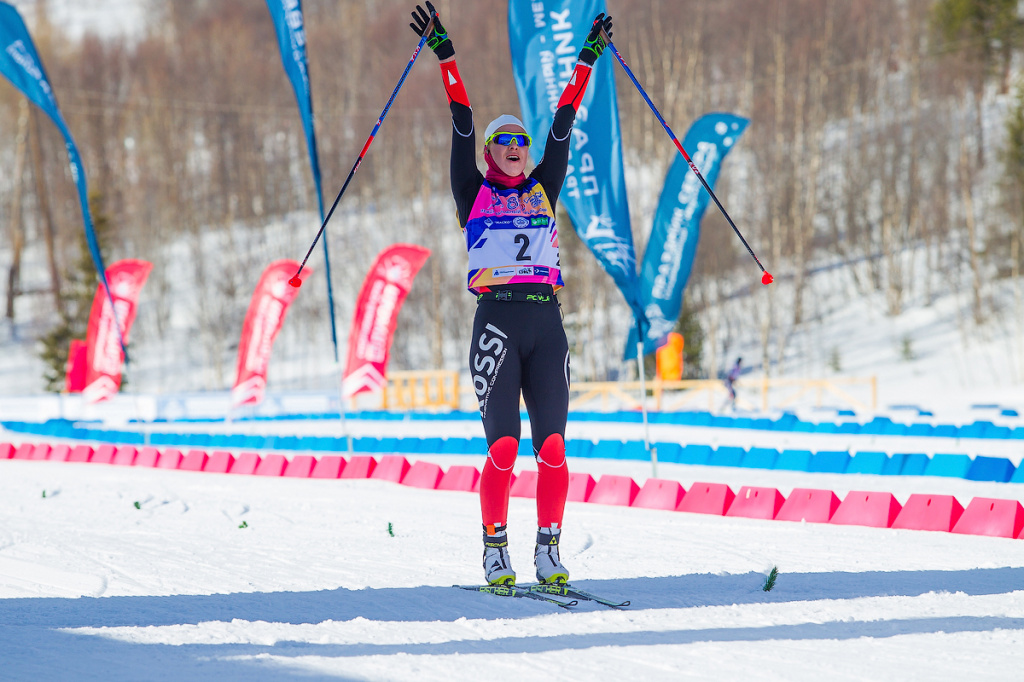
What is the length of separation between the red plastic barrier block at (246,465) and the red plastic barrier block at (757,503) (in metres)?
6.59

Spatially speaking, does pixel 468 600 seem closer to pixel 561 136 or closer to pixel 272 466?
pixel 561 136

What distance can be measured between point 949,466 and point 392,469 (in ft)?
17.8

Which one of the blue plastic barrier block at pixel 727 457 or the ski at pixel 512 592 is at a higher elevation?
the ski at pixel 512 592

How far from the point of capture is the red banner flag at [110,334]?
18734mm

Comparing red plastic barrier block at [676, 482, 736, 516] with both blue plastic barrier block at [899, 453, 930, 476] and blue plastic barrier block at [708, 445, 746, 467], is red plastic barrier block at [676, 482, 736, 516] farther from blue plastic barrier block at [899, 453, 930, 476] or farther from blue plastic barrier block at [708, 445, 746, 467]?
blue plastic barrier block at [708, 445, 746, 467]

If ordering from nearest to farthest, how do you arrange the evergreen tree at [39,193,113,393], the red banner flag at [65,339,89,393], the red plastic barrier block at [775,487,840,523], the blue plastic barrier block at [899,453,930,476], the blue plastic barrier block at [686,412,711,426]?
the red plastic barrier block at [775,487,840,523] → the blue plastic barrier block at [899,453,930,476] → the blue plastic barrier block at [686,412,711,426] → the red banner flag at [65,339,89,393] → the evergreen tree at [39,193,113,393]

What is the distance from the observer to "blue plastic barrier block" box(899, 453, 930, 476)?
10.1 m

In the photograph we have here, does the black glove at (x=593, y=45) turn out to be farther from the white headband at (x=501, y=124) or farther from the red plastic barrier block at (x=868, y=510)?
the red plastic barrier block at (x=868, y=510)

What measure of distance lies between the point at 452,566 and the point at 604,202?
18.3 ft

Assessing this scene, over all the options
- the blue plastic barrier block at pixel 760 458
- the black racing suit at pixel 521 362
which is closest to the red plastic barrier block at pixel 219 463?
the blue plastic barrier block at pixel 760 458

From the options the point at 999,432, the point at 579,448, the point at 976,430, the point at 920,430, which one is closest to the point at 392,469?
the point at 579,448

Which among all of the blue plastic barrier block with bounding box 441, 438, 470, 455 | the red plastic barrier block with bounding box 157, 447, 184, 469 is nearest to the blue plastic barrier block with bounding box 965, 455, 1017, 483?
the blue plastic barrier block with bounding box 441, 438, 470, 455

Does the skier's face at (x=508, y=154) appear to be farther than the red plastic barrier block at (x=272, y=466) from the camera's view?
No

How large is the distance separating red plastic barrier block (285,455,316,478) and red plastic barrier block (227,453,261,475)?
646mm
